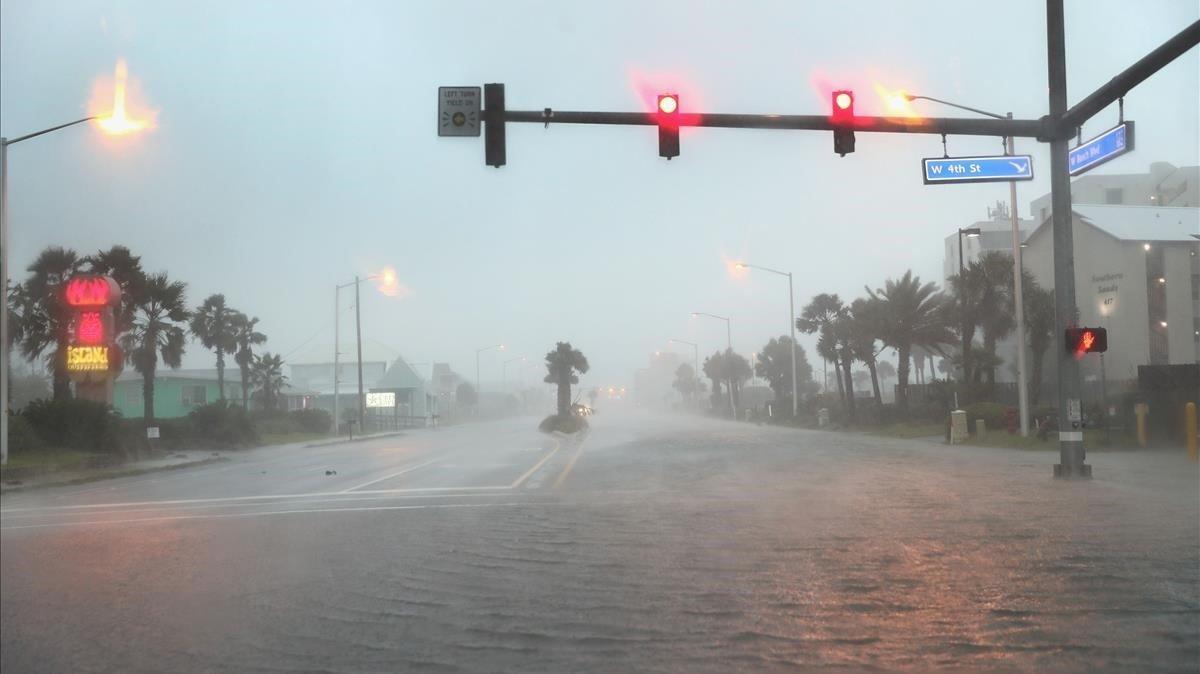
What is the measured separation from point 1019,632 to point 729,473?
544 inches

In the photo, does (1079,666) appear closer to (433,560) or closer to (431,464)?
(433,560)

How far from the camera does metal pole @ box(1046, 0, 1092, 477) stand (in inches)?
679

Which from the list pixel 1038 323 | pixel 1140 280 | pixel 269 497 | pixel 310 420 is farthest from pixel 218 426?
pixel 1140 280

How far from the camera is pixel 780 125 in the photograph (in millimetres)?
15047

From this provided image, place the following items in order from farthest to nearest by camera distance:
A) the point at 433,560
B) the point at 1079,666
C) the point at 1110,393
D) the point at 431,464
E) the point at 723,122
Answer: the point at 1110,393
the point at 431,464
the point at 723,122
the point at 433,560
the point at 1079,666

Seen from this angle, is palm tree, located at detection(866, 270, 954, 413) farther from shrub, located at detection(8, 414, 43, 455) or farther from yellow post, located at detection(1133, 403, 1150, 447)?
shrub, located at detection(8, 414, 43, 455)

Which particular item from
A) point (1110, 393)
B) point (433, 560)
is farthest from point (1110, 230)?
point (433, 560)

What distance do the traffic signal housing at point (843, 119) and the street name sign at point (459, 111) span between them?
17.1ft

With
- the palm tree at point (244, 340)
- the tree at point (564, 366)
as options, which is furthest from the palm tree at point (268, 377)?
the tree at point (564, 366)

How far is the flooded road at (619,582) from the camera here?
6.35 metres

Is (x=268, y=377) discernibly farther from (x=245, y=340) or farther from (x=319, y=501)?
(x=319, y=501)

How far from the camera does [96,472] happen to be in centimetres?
2620

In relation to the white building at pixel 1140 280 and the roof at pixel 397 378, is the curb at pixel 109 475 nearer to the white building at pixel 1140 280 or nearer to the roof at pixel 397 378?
the white building at pixel 1140 280

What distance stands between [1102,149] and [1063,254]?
2.13 m
